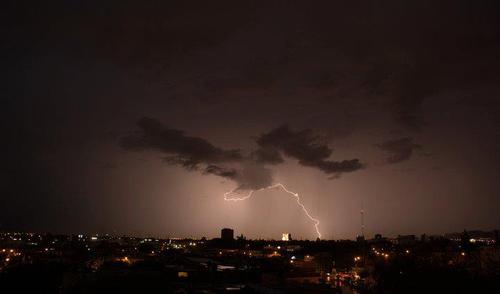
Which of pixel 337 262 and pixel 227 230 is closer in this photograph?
pixel 337 262

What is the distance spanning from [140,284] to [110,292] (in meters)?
2.10

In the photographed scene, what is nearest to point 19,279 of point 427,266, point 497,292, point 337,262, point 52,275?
point 52,275

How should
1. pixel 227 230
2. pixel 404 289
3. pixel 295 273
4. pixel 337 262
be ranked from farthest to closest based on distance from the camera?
1. pixel 227 230
2. pixel 337 262
3. pixel 295 273
4. pixel 404 289

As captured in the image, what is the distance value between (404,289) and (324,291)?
170 inches

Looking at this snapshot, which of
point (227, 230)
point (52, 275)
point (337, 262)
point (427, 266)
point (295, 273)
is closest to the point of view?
point (427, 266)

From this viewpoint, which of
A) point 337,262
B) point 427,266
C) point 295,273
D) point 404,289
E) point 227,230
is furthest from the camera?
point 227,230

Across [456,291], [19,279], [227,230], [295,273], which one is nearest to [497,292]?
[456,291]

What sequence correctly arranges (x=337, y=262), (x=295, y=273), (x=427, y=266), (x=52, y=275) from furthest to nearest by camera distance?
(x=337, y=262) → (x=295, y=273) → (x=52, y=275) → (x=427, y=266)

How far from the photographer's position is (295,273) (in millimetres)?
34219

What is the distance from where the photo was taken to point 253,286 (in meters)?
26.3

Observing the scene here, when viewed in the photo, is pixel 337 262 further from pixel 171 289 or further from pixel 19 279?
pixel 19 279

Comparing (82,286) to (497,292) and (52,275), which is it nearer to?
(52,275)

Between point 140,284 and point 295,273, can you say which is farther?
point 295,273

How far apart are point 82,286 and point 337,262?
4062cm
